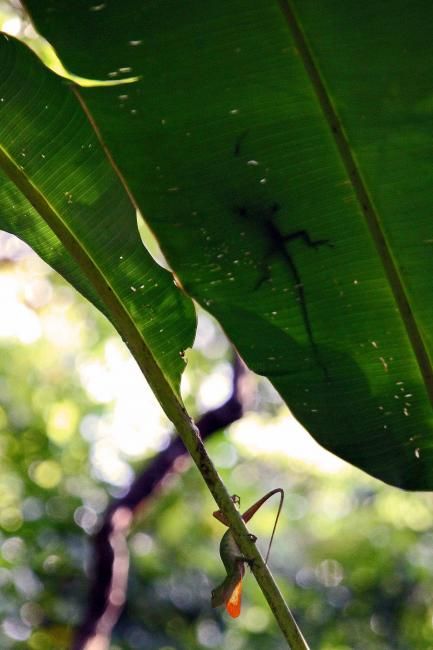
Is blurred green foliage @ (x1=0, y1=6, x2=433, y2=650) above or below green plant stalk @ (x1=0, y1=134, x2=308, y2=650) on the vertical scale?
below

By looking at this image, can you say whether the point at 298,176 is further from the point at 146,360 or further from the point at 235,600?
the point at 235,600

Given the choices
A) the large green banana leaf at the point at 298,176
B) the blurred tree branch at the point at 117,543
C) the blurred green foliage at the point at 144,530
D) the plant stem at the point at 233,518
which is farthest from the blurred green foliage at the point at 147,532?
the plant stem at the point at 233,518

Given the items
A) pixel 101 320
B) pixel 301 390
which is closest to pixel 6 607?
pixel 101 320

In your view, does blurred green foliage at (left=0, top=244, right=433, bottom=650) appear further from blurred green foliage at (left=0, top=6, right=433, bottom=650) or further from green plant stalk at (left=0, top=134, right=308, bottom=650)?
green plant stalk at (left=0, top=134, right=308, bottom=650)

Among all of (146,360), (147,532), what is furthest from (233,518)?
(147,532)

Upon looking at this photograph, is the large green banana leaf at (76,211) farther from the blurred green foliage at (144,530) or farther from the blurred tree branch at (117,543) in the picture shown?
the blurred green foliage at (144,530)

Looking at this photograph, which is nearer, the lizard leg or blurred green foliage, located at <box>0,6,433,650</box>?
the lizard leg

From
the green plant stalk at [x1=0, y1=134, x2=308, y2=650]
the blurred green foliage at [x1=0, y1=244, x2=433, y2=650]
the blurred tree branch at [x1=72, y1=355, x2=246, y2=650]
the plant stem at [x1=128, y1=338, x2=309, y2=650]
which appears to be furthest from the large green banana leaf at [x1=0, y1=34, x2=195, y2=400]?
the blurred green foliage at [x1=0, y1=244, x2=433, y2=650]

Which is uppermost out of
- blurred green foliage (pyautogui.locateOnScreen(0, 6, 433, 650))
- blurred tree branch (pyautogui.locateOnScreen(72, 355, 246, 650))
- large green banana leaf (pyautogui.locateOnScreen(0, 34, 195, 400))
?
large green banana leaf (pyautogui.locateOnScreen(0, 34, 195, 400))
